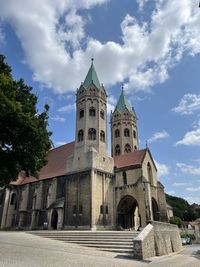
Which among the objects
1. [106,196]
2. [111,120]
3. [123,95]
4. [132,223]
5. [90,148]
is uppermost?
[123,95]

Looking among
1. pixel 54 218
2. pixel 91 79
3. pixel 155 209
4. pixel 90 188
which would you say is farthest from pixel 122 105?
pixel 54 218

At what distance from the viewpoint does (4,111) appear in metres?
14.6

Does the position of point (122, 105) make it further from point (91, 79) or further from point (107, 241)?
point (107, 241)

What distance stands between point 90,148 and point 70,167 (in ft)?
13.0

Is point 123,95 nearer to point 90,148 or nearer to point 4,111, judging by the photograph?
point 90,148

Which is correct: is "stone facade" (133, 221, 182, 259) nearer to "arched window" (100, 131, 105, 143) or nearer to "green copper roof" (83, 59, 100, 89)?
"arched window" (100, 131, 105, 143)

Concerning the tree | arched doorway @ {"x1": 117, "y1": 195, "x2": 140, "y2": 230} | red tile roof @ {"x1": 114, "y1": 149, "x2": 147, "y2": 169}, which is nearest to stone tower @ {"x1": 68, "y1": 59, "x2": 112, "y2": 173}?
red tile roof @ {"x1": 114, "y1": 149, "x2": 147, "y2": 169}

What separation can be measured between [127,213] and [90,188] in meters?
8.03

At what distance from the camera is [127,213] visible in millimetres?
34688

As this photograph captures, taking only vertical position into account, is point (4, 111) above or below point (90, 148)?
below

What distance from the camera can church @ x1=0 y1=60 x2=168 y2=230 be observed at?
30.6 meters

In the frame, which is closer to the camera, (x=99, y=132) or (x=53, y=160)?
(x=99, y=132)

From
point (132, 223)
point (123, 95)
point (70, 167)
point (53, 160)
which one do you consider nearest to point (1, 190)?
point (53, 160)

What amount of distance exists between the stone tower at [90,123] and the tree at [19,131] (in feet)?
46.6
